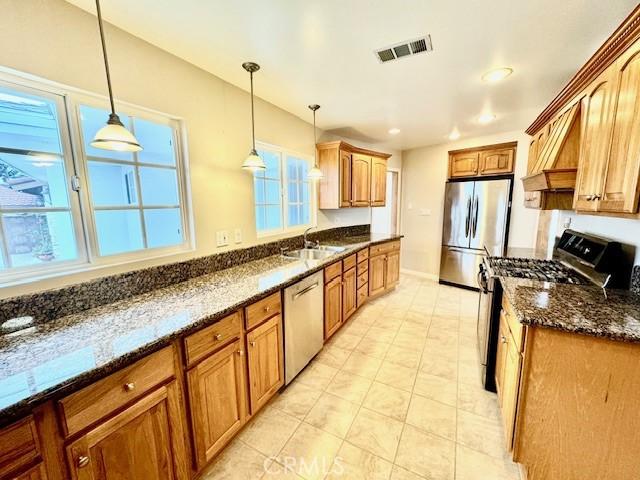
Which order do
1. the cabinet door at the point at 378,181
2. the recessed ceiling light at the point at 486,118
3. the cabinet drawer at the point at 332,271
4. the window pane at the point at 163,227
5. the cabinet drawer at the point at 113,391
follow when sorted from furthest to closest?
1. the cabinet door at the point at 378,181
2. the recessed ceiling light at the point at 486,118
3. the cabinet drawer at the point at 332,271
4. the window pane at the point at 163,227
5. the cabinet drawer at the point at 113,391

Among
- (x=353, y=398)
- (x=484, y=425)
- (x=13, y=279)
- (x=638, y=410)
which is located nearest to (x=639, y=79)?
(x=638, y=410)

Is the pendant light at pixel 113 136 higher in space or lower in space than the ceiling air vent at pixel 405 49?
lower

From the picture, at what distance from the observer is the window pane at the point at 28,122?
1.16 m

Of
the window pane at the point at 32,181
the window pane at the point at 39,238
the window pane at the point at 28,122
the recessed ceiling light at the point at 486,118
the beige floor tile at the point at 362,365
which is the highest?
the recessed ceiling light at the point at 486,118

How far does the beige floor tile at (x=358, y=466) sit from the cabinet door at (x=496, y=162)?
3.90 metres

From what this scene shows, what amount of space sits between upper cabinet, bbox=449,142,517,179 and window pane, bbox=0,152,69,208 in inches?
179

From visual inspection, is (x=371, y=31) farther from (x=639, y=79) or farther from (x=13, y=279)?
(x=13, y=279)

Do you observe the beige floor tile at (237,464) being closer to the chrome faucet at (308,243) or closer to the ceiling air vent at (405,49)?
the chrome faucet at (308,243)

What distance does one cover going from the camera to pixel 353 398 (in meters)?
1.91

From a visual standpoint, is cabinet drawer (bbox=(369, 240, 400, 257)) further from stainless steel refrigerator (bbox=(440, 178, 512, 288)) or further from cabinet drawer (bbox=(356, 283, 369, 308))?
stainless steel refrigerator (bbox=(440, 178, 512, 288))

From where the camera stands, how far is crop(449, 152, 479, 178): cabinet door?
155 inches

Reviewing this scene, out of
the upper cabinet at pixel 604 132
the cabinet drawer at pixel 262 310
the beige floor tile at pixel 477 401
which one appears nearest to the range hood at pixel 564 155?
the upper cabinet at pixel 604 132

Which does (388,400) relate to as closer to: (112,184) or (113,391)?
(113,391)

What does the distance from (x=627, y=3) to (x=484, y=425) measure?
242 cm
